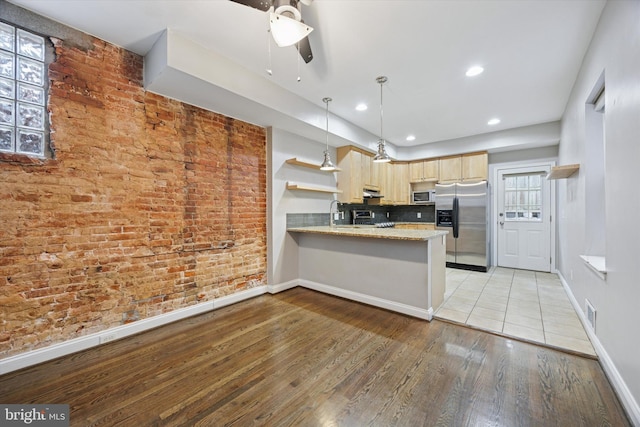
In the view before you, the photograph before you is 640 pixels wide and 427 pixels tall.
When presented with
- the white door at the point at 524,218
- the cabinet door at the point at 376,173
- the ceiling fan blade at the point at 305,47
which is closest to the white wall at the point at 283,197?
the cabinet door at the point at 376,173

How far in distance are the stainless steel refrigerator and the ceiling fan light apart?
4.77 meters

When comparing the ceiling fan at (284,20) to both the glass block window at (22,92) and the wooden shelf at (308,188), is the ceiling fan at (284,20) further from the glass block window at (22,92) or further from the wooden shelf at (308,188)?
the wooden shelf at (308,188)

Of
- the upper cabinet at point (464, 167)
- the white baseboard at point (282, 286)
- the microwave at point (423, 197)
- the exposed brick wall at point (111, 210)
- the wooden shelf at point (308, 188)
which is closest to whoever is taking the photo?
the exposed brick wall at point (111, 210)

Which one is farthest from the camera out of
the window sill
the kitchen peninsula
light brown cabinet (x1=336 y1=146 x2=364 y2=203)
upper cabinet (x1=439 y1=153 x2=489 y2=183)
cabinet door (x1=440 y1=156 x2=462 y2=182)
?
cabinet door (x1=440 y1=156 x2=462 y2=182)

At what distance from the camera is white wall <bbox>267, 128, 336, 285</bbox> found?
377 centimetres

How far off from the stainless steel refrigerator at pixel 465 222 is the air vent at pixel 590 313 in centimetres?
250

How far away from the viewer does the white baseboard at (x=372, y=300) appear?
285cm

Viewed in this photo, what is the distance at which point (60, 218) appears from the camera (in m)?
2.15

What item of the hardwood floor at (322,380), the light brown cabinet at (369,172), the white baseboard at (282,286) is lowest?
the hardwood floor at (322,380)

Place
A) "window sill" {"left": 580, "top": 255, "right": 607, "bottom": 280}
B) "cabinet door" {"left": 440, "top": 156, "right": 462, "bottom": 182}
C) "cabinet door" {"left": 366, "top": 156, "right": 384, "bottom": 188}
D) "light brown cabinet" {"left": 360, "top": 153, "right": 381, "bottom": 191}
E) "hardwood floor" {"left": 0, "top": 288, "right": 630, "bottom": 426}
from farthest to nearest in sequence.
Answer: "cabinet door" {"left": 440, "top": 156, "right": 462, "bottom": 182}, "cabinet door" {"left": 366, "top": 156, "right": 384, "bottom": 188}, "light brown cabinet" {"left": 360, "top": 153, "right": 381, "bottom": 191}, "window sill" {"left": 580, "top": 255, "right": 607, "bottom": 280}, "hardwood floor" {"left": 0, "top": 288, "right": 630, "bottom": 426}

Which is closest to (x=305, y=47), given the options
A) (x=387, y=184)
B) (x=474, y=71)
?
(x=474, y=71)

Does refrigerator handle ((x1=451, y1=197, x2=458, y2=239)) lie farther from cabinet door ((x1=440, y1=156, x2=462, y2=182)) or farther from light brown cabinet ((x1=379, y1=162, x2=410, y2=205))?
light brown cabinet ((x1=379, y1=162, x2=410, y2=205))

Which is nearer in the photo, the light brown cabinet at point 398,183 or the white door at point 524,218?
the white door at point 524,218

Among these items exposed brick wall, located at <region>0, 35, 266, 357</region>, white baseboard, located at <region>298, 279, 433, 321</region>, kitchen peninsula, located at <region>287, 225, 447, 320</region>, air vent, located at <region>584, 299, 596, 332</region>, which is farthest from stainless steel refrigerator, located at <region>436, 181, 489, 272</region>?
exposed brick wall, located at <region>0, 35, 266, 357</region>
